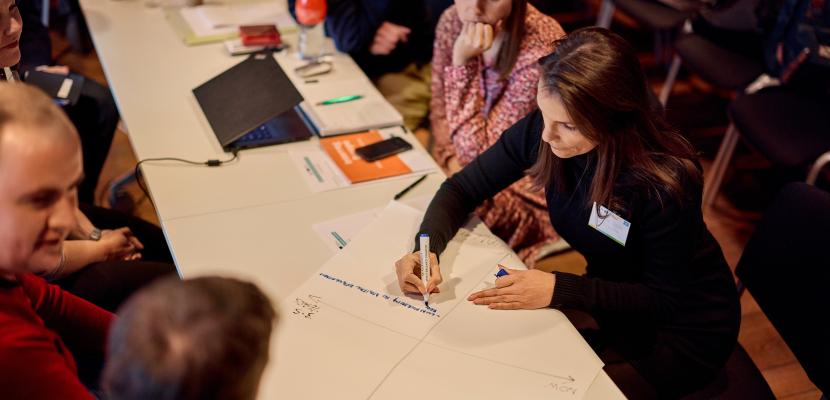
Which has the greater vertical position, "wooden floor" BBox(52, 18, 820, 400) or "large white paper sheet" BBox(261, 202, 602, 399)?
"large white paper sheet" BBox(261, 202, 602, 399)

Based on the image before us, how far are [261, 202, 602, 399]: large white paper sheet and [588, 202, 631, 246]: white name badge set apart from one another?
22 cm

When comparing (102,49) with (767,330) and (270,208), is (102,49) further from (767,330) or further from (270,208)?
(767,330)

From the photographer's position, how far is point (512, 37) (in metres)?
1.96

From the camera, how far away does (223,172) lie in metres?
1.72

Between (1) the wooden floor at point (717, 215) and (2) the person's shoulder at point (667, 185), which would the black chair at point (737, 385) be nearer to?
(2) the person's shoulder at point (667, 185)

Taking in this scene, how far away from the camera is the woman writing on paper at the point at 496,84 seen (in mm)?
1944

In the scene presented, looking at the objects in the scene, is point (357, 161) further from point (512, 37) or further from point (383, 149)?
point (512, 37)

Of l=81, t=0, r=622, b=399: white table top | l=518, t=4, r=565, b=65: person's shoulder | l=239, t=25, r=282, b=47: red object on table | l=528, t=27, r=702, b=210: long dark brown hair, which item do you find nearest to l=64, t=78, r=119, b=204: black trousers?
l=81, t=0, r=622, b=399: white table top

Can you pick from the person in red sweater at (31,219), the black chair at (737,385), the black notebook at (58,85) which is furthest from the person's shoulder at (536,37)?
the black notebook at (58,85)

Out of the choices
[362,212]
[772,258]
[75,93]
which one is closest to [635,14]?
[772,258]

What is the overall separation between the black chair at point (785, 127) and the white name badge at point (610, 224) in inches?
49.9

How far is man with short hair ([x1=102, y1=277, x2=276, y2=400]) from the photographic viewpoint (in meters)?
0.68

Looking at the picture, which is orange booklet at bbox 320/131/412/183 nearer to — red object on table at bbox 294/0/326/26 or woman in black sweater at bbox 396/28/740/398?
woman in black sweater at bbox 396/28/740/398

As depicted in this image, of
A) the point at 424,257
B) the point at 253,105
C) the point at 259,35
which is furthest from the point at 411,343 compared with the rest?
the point at 259,35
